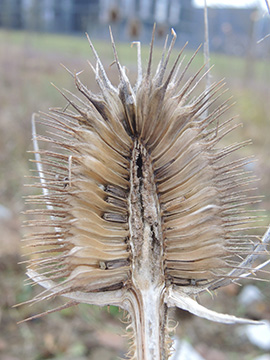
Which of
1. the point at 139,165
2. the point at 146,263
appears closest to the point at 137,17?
the point at 139,165

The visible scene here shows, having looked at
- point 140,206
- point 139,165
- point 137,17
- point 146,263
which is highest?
point 137,17

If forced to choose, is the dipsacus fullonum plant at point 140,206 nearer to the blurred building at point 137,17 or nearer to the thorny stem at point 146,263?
the thorny stem at point 146,263

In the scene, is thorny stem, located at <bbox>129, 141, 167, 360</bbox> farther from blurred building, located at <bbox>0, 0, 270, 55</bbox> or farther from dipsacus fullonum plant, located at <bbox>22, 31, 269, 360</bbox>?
blurred building, located at <bbox>0, 0, 270, 55</bbox>

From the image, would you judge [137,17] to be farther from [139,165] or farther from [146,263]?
[146,263]

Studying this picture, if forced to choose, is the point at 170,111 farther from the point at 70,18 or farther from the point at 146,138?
the point at 70,18

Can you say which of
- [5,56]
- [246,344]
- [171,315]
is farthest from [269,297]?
[5,56]

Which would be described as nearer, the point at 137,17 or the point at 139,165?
the point at 139,165

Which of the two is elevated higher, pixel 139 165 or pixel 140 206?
pixel 139 165
